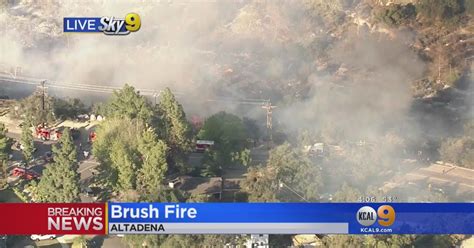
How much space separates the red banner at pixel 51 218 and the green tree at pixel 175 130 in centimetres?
658

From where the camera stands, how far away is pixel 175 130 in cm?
1563

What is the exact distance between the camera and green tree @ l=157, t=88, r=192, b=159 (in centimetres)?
Answer: 1553

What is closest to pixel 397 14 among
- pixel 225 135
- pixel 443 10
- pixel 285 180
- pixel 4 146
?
pixel 443 10

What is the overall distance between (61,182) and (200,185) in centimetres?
343

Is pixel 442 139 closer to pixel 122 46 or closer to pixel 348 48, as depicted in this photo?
pixel 348 48

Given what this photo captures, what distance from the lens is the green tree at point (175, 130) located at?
611 inches

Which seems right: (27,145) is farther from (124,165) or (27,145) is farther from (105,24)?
(105,24)

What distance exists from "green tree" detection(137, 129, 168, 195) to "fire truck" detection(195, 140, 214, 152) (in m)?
2.15

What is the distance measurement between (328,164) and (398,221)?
5621 millimetres

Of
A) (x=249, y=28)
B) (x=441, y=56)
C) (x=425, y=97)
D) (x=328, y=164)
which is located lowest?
(x=328, y=164)

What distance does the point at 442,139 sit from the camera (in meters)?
17.7

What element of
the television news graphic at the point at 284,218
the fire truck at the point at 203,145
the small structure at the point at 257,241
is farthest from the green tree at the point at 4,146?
the television news graphic at the point at 284,218

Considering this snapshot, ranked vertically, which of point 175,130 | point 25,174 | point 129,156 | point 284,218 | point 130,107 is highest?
point 130,107

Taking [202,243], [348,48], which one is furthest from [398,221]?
[348,48]
